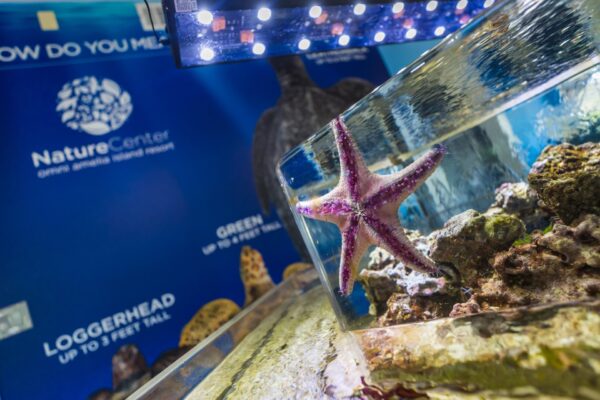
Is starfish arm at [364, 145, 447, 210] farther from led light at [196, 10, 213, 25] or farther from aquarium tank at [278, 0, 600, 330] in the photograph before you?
led light at [196, 10, 213, 25]

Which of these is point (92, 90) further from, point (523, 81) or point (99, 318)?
point (523, 81)

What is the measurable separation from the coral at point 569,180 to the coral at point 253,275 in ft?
10.5

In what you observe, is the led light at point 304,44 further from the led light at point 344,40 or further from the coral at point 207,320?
the coral at point 207,320

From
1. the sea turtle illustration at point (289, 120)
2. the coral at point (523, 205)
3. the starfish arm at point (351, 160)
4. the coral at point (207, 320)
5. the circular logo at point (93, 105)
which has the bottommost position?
the coral at point (207, 320)

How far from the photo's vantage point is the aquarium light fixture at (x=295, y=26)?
267cm

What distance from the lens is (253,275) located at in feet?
13.1

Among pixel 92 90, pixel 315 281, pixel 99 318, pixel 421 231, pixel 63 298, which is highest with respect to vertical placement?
pixel 92 90

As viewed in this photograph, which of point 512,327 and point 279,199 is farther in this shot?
point 279,199

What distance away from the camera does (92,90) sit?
3.90m

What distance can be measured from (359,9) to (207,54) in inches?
62.7

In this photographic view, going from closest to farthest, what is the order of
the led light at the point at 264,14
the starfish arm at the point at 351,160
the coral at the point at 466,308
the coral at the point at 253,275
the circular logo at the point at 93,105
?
the coral at the point at 466,308
the starfish arm at the point at 351,160
the led light at the point at 264,14
the circular logo at the point at 93,105
the coral at the point at 253,275

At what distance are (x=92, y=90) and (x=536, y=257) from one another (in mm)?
4740

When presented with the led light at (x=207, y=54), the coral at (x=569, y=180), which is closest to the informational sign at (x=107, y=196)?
the led light at (x=207, y=54)

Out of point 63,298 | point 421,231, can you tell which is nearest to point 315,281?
point 421,231
